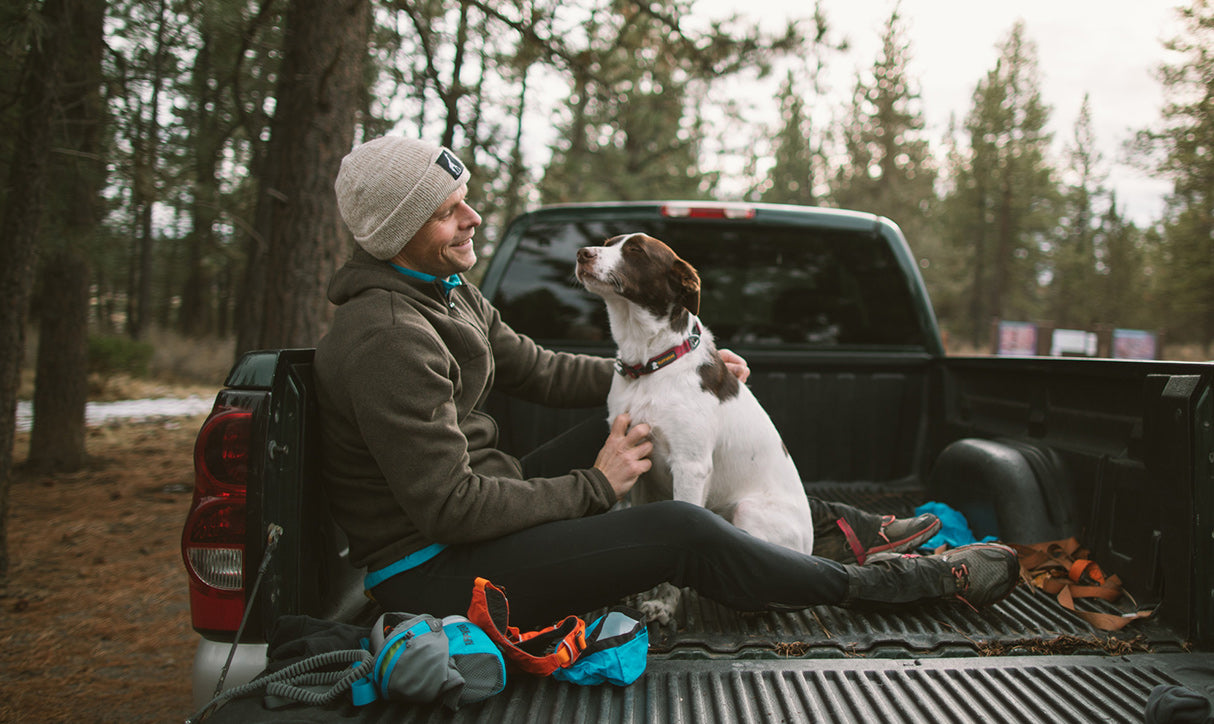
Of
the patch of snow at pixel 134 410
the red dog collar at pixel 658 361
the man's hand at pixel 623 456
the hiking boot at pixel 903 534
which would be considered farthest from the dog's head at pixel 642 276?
the patch of snow at pixel 134 410

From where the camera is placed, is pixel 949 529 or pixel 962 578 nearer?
pixel 962 578

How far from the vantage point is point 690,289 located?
3.08 m

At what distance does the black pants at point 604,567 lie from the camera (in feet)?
6.90

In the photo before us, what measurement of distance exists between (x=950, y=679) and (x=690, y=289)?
172 cm

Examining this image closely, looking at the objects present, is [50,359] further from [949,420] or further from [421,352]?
[949,420]

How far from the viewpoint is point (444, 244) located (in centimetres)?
233

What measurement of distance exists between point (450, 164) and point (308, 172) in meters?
3.34

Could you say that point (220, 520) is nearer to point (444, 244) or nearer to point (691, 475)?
point (444, 244)

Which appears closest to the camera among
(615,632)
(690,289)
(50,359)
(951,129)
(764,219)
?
(615,632)

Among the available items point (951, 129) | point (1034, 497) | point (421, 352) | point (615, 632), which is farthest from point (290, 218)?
point (951, 129)

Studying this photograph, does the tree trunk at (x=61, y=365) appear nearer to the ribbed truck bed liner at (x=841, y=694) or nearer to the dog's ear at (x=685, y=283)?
the dog's ear at (x=685, y=283)

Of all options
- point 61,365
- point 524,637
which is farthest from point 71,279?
point 524,637

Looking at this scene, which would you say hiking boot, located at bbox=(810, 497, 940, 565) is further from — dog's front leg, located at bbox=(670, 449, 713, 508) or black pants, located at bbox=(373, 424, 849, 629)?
black pants, located at bbox=(373, 424, 849, 629)

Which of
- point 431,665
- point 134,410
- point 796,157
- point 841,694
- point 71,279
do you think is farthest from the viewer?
point 796,157
